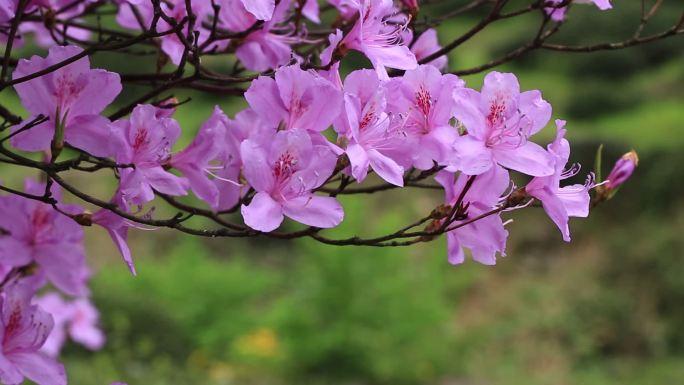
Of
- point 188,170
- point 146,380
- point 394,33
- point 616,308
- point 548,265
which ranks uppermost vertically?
point 394,33

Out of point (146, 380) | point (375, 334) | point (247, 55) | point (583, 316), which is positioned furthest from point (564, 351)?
point (247, 55)

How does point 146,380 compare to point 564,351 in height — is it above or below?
above

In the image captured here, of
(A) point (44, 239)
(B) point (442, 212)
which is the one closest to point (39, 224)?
(A) point (44, 239)

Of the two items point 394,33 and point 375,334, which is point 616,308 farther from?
point 394,33

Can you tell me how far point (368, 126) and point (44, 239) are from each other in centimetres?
45

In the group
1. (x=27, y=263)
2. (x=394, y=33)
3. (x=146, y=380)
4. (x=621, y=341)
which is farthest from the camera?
(x=621, y=341)

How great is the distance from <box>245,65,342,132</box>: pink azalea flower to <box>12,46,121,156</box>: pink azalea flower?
5.3 inches

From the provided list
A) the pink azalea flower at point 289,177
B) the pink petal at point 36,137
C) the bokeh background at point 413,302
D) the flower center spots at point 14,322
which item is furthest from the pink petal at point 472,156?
the bokeh background at point 413,302

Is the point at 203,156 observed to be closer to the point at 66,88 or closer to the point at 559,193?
the point at 66,88

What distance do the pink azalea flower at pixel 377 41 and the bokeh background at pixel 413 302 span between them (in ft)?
9.20

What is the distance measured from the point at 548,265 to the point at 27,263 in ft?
20.8

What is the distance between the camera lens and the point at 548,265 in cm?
715

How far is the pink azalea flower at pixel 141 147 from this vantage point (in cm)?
91

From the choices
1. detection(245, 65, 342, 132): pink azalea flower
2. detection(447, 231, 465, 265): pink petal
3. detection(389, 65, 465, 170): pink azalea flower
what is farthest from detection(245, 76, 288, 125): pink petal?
detection(447, 231, 465, 265): pink petal
